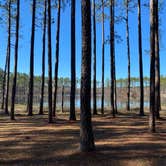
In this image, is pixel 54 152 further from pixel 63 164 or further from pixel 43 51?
pixel 43 51

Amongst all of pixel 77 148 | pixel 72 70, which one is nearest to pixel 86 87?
pixel 77 148

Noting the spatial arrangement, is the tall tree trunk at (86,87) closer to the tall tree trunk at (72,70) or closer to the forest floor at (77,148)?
the forest floor at (77,148)

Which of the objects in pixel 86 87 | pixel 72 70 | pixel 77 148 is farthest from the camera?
pixel 72 70

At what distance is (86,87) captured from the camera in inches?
387

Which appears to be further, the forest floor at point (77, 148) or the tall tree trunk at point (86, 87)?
the tall tree trunk at point (86, 87)

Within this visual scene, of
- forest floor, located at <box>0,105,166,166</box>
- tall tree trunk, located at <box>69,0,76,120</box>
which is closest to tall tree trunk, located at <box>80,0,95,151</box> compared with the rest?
forest floor, located at <box>0,105,166,166</box>

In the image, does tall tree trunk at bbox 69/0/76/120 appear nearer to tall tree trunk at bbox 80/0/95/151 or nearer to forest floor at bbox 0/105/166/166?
forest floor at bbox 0/105/166/166

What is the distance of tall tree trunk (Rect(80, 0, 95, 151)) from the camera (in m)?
9.77

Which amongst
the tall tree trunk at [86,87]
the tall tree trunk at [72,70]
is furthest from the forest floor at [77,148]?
the tall tree trunk at [72,70]

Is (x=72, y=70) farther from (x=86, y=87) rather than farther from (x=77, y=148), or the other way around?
(x=86, y=87)

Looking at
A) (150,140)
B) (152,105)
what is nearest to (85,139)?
(150,140)

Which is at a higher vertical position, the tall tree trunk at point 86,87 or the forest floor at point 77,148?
the tall tree trunk at point 86,87

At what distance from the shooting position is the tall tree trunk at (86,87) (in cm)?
977

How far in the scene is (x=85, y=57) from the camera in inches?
389
